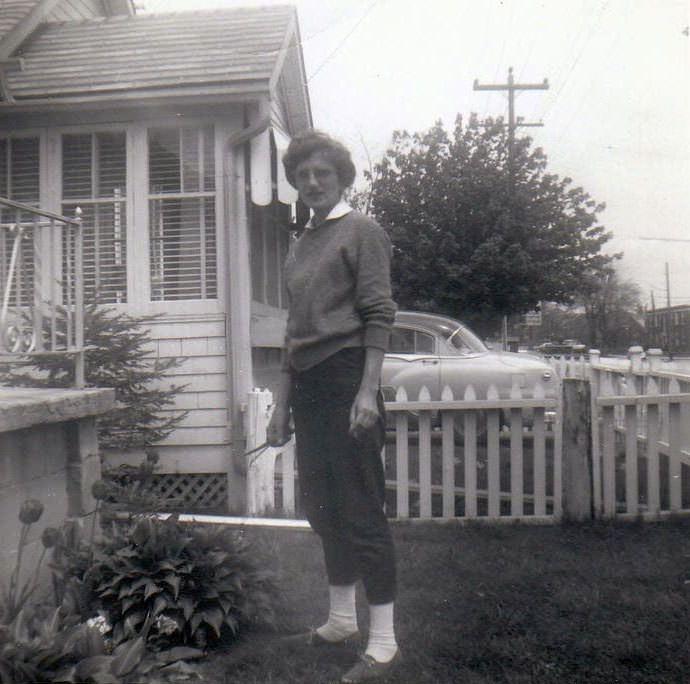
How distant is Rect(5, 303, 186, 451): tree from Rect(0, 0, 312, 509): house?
145mm

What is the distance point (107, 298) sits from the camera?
484 centimetres

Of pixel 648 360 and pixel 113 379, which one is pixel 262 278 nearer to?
pixel 113 379

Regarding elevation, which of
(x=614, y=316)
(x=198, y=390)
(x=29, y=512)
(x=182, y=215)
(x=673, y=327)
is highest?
(x=182, y=215)

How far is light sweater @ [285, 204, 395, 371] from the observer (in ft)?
7.07

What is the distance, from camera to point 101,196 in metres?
4.94

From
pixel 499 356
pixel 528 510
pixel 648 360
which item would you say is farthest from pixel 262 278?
pixel 648 360

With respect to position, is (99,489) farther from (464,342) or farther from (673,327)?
(464,342)

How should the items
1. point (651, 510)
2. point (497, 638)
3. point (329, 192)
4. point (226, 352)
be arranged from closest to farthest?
point (329, 192) → point (497, 638) → point (651, 510) → point (226, 352)

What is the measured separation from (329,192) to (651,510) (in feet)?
9.33

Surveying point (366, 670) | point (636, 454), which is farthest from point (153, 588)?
point (636, 454)

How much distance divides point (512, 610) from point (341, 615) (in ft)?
2.18

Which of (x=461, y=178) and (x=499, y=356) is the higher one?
(x=461, y=178)

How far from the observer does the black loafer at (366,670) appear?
212 cm

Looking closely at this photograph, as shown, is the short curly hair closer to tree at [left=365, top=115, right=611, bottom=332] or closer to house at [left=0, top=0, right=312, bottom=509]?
tree at [left=365, top=115, right=611, bottom=332]
